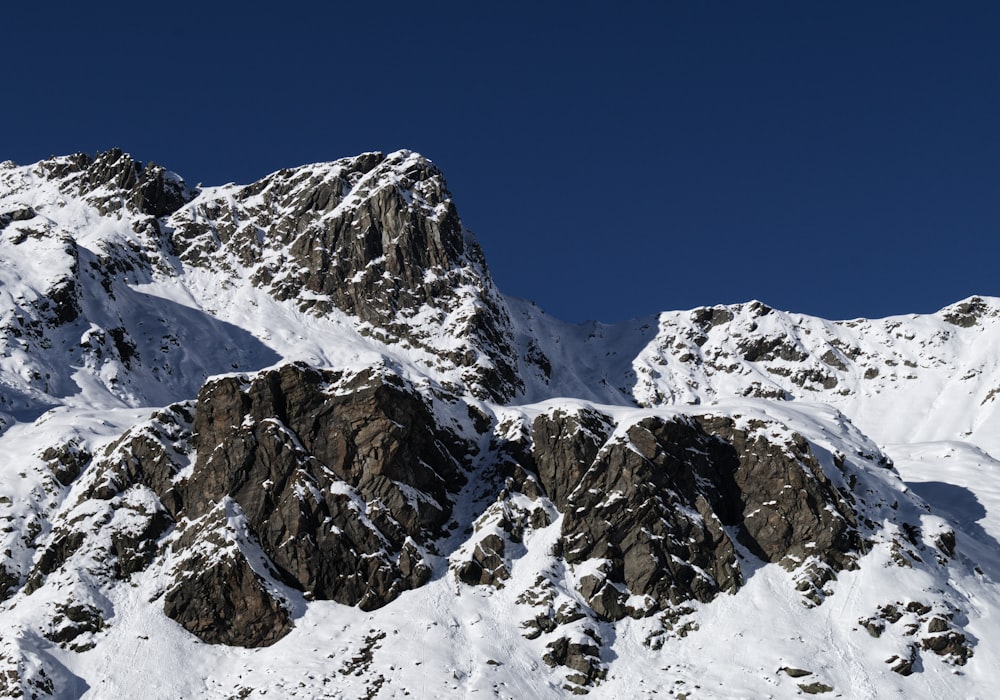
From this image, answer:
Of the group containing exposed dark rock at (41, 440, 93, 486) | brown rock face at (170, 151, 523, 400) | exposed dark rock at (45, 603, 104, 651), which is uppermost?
brown rock face at (170, 151, 523, 400)

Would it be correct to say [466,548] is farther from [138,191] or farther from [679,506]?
[138,191]

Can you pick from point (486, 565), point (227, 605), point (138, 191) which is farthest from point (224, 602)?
point (138, 191)

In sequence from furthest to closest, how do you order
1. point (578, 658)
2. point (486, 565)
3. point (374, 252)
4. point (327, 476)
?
point (374, 252) < point (327, 476) < point (486, 565) < point (578, 658)

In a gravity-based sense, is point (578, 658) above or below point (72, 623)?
above

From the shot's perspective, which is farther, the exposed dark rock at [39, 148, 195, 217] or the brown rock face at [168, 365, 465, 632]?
the exposed dark rock at [39, 148, 195, 217]

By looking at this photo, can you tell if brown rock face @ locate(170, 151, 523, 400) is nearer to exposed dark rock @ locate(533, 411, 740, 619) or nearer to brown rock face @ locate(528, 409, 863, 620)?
exposed dark rock @ locate(533, 411, 740, 619)

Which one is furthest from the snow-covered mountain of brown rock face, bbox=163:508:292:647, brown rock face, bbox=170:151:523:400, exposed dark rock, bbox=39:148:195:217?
exposed dark rock, bbox=39:148:195:217

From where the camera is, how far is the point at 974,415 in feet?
557

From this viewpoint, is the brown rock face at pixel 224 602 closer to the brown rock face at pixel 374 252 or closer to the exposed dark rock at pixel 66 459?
the exposed dark rock at pixel 66 459

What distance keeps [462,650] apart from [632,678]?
36.7 feet

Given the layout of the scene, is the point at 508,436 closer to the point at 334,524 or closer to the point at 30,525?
the point at 334,524

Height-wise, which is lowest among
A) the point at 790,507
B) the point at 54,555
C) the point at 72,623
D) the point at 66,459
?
the point at 72,623

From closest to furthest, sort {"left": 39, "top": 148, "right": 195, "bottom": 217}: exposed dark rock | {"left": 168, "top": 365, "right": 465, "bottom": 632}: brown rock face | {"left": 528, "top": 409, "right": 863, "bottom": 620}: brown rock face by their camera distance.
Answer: {"left": 528, "top": 409, "right": 863, "bottom": 620}: brown rock face < {"left": 168, "top": 365, "right": 465, "bottom": 632}: brown rock face < {"left": 39, "top": 148, "right": 195, "bottom": 217}: exposed dark rock

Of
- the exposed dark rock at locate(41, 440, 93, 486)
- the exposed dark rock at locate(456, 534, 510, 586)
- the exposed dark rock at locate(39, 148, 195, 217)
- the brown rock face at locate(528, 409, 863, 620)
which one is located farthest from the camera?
the exposed dark rock at locate(39, 148, 195, 217)
